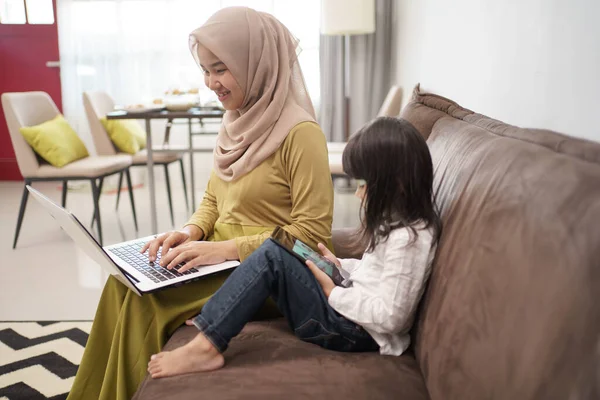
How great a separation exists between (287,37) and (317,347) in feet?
2.71

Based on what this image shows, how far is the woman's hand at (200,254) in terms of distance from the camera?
1.38m

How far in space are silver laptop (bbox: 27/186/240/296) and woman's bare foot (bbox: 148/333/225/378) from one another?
0.17 meters

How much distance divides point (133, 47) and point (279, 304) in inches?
166

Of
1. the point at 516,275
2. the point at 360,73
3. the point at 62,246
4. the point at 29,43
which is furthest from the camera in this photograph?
the point at 29,43

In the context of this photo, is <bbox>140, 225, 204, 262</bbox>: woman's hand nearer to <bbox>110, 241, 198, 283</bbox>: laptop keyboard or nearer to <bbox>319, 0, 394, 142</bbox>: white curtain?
<bbox>110, 241, 198, 283</bbox>: laptop keyboard

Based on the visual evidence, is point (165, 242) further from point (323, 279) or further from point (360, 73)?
point (360, 73)

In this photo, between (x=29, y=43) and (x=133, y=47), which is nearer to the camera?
(x=133, y=47)

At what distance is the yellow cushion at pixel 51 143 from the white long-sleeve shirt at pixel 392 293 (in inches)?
100

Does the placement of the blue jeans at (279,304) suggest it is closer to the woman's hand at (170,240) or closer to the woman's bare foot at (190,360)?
the woman's bare foot at (190,360)

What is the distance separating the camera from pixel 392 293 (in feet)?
3.66

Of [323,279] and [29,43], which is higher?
[29,43]

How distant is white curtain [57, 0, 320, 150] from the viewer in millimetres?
4863

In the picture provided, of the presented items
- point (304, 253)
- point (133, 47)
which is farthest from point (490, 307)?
point (133, 47)

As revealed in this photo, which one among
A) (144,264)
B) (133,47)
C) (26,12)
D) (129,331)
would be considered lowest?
(129,331)
